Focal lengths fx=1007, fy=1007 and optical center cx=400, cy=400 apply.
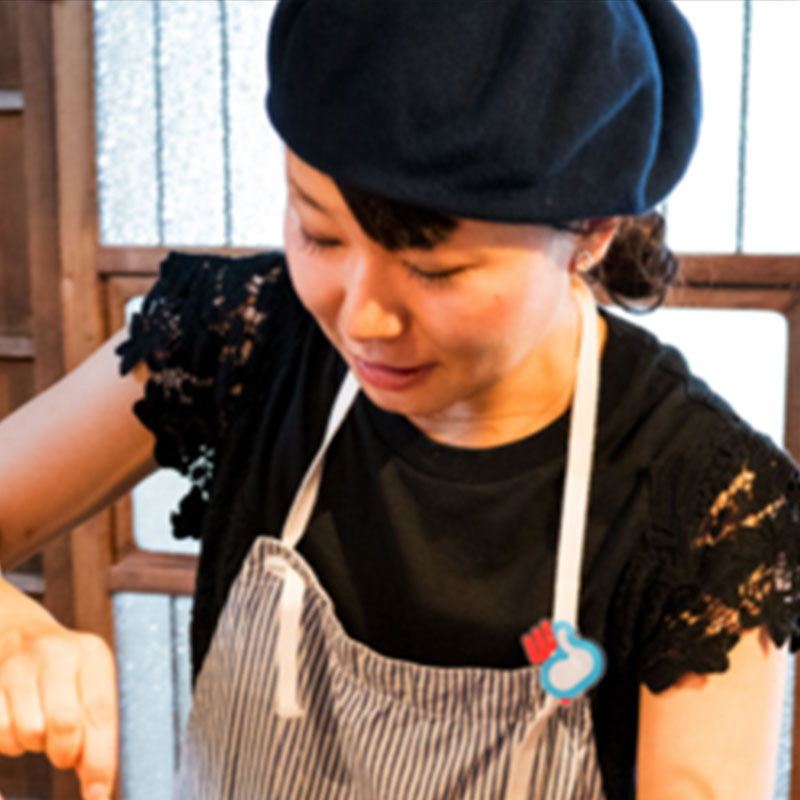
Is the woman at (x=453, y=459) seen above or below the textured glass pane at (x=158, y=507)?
above

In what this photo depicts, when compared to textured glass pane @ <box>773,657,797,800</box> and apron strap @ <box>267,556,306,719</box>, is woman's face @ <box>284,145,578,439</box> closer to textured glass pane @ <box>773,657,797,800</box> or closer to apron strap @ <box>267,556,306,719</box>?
apron strap @ <box>267,556,306,719</box>

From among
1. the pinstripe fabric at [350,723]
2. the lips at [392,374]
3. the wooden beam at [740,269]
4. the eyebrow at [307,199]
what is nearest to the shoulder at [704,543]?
the pinstripe fabric at [350,723]

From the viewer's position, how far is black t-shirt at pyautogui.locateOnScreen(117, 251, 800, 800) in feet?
2.96

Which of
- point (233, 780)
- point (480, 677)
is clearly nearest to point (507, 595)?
point (480, 677)

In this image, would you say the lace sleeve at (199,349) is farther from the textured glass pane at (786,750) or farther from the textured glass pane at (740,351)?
the textured glass pane at (786,750)

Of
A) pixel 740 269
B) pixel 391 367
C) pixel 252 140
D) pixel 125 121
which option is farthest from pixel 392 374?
pixel 125 121

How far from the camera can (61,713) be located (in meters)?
0.73

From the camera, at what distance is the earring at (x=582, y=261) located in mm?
842

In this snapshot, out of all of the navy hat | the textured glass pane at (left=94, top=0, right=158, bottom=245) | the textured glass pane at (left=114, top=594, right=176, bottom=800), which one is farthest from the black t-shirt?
the textured glass pane at (left=114, top=594, right=176, bottom=800)

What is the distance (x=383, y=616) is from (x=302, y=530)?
0.13 m

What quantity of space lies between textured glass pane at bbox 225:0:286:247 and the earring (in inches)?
44.3

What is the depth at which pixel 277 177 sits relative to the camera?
6.19 feet

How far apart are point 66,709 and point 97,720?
2 centimetres

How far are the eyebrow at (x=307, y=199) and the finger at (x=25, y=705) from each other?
410 millimetres
